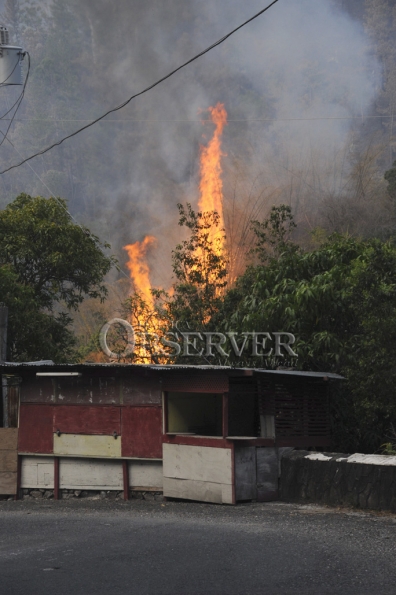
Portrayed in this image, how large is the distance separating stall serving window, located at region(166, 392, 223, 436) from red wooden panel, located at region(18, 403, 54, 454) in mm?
2963

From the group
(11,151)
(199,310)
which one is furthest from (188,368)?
(11,151)

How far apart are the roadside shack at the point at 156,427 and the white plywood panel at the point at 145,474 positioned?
0.8 inches

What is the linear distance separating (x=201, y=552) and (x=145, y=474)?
7159mm

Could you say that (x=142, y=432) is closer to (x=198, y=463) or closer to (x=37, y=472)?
(x=198, y=463)

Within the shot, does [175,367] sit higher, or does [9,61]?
[9,61]

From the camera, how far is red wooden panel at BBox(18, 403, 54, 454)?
20766mm

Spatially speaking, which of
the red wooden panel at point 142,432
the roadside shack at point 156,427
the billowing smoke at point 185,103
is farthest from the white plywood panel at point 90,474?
the billowing smoke at point 185,103

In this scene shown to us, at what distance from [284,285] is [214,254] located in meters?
13.6

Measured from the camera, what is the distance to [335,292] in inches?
897

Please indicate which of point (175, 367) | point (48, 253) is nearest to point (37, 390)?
point (175, 367)

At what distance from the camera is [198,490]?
60.4 feet

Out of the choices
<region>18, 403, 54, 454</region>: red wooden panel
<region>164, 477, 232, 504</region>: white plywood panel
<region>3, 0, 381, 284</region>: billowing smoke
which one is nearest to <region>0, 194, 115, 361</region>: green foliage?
<region>18, 403, 54, 454</region>: red wooden panel

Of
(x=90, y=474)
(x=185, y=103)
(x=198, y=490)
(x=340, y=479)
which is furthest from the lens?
(x=185, y=103)

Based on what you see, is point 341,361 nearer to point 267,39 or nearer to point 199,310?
point 199,310
